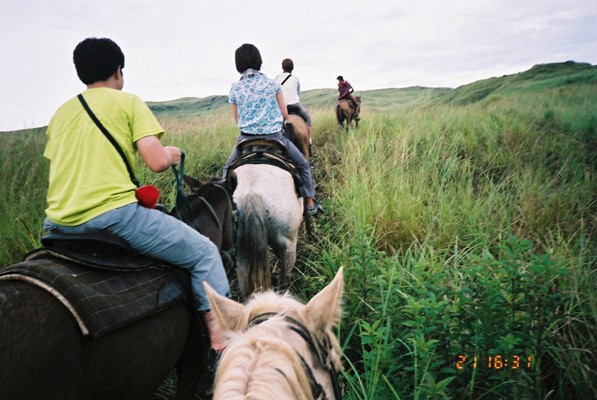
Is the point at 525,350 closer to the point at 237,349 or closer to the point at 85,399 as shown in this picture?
the point at 237,349

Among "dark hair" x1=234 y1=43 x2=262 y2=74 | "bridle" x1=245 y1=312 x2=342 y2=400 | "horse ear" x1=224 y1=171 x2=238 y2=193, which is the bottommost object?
"bridle" x1=245 y1=312 x2=342 y2=400

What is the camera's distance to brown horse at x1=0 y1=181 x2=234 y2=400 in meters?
1.38

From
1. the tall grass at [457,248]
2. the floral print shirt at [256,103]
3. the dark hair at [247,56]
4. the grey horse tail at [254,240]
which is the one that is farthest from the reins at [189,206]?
the dark hair at [247,56]

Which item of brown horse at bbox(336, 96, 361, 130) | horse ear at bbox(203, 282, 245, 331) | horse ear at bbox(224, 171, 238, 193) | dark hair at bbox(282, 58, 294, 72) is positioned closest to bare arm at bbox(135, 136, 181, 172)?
horse ear at bbox(203, 282, 245, 331)

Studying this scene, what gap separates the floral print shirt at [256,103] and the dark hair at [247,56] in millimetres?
90

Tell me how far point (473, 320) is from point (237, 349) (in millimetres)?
1698

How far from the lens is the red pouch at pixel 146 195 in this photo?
2.05m

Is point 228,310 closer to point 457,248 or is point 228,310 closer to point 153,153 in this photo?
point 153,153

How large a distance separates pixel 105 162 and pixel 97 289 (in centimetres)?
69

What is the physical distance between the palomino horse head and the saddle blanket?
0.70 m

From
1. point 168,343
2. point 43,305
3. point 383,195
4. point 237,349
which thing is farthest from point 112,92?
point 383,195

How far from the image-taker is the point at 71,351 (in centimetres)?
153

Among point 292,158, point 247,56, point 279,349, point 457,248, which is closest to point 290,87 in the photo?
point 247,56

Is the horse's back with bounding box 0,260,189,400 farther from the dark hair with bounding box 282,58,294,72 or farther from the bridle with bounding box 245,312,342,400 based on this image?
the dark hair with bounding box 282,58,294,72
